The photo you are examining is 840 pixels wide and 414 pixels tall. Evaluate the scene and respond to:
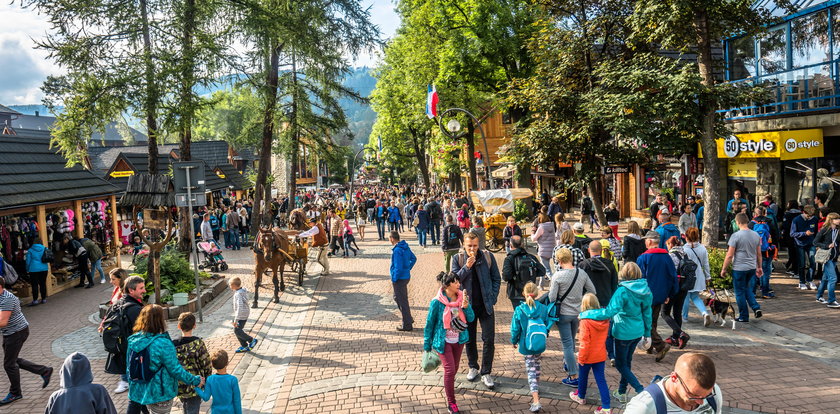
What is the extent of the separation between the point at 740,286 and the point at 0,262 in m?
13.5

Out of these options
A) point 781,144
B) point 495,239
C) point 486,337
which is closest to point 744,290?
point 486,337

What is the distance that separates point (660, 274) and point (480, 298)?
2725 millimetres

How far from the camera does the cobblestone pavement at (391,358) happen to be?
638 centimetres

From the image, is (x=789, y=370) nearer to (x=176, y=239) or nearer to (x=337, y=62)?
(x=176, y=239)

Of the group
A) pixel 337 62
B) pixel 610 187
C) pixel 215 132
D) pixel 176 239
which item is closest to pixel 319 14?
pixel 337 62

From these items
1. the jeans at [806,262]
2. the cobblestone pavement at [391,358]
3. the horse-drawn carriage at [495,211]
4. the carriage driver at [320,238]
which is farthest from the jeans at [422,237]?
the jeans at [806,262]

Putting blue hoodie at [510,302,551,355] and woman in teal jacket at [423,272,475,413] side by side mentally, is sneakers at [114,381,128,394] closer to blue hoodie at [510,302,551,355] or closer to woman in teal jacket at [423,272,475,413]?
Result: woman in teal jacket at [423,272,475,413]

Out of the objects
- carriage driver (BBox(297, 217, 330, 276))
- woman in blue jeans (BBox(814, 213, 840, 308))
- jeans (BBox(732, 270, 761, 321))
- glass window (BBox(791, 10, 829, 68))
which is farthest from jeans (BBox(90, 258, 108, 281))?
glass window (BBox(791, 10, 829, 68))

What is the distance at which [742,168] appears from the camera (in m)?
16.8

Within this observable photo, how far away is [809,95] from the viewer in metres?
14.2

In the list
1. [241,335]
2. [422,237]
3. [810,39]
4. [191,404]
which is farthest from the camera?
[422,237]

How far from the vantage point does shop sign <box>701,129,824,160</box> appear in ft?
44.4

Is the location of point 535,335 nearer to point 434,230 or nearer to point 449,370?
point 449,370

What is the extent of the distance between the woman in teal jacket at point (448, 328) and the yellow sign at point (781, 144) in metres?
12.0
